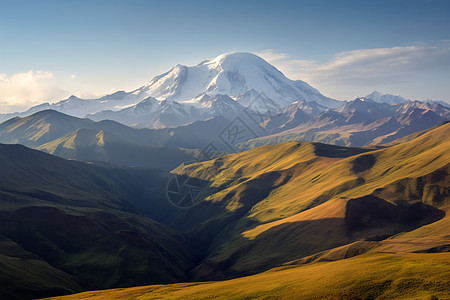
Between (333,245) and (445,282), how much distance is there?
120m

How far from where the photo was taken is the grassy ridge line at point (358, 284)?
247 ft

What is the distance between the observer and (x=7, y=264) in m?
137

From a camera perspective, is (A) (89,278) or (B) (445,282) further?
(A) (89,278)

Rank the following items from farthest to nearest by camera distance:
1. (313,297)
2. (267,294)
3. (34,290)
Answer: (34,290), (267,294), (313,297)

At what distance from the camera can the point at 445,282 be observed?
73312 millimetres

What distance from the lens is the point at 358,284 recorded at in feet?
269

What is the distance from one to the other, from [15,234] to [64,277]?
6070 cm

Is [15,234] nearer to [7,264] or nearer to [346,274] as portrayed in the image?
[7,264]

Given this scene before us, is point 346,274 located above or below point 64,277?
above

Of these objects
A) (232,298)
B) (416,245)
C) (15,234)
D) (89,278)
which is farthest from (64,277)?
(416,245)

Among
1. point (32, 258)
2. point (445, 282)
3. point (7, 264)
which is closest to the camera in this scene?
point (445, 282)

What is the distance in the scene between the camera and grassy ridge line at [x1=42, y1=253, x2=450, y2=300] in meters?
75.4

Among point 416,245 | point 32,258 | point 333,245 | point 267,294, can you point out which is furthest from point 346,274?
point 32,258

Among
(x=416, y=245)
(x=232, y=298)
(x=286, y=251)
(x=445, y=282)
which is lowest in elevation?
(x=286, y=251)
